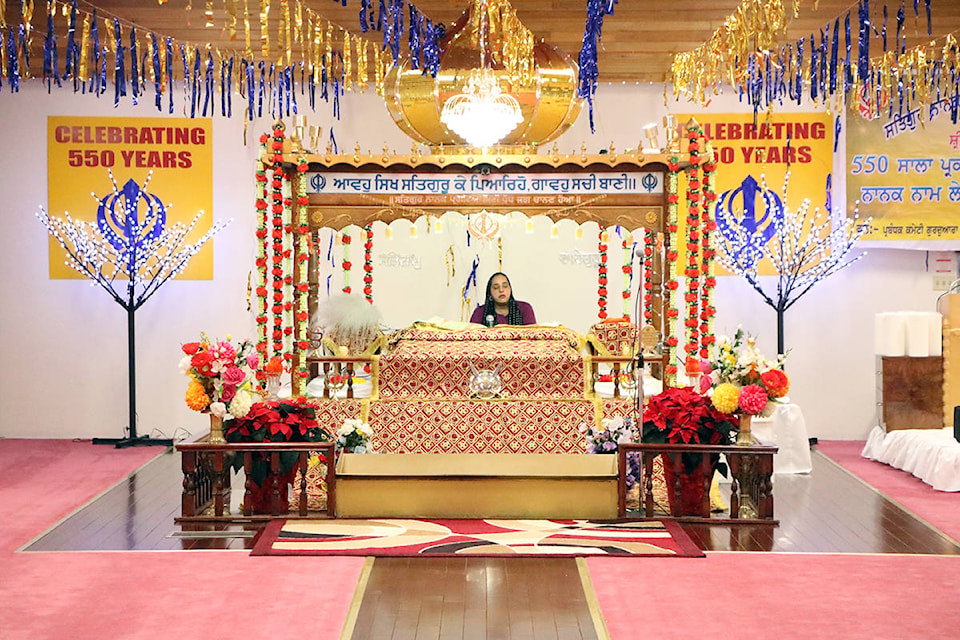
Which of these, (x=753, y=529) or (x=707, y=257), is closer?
(x=753, y=529)

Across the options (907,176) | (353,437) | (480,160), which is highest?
(907,176)

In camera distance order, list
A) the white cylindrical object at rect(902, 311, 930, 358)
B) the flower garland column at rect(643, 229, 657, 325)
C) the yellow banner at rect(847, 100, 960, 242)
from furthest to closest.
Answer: the yellow banner at rect(847, 100, 960, 242) → the white cylindrical object at rect(902, 311, 930, 358) → the flower garland column at rect(643, 229, 657, 325)

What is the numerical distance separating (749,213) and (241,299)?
519 cm

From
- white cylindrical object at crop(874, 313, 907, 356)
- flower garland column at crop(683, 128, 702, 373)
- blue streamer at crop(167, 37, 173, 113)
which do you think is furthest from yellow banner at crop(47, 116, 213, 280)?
white cylindrical object at crop(874, 313, 907, 356)

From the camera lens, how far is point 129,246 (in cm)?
1121

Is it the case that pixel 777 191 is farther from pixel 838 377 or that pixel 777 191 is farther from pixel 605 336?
pixel 605 336

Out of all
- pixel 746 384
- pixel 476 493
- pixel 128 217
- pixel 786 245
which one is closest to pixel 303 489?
pixel 476 493

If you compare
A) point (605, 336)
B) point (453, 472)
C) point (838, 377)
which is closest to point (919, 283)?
point (838, 377)

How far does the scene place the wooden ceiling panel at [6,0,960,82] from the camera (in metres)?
9.07

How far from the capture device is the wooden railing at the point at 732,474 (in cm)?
714

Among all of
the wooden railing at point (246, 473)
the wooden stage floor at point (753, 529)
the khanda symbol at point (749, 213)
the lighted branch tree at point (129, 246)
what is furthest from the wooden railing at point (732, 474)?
the lighted branch tree at point (129, 246)

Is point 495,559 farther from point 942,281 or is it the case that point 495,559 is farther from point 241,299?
point 942,281

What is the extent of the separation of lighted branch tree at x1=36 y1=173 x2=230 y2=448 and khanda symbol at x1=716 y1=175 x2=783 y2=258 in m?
5.02

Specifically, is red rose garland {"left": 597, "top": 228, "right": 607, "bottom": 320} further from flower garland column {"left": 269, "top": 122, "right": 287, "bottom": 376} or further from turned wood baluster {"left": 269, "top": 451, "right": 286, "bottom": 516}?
turned wood baluster {"left": 269, "top": 451, "right": 286, "bottom": 516}
